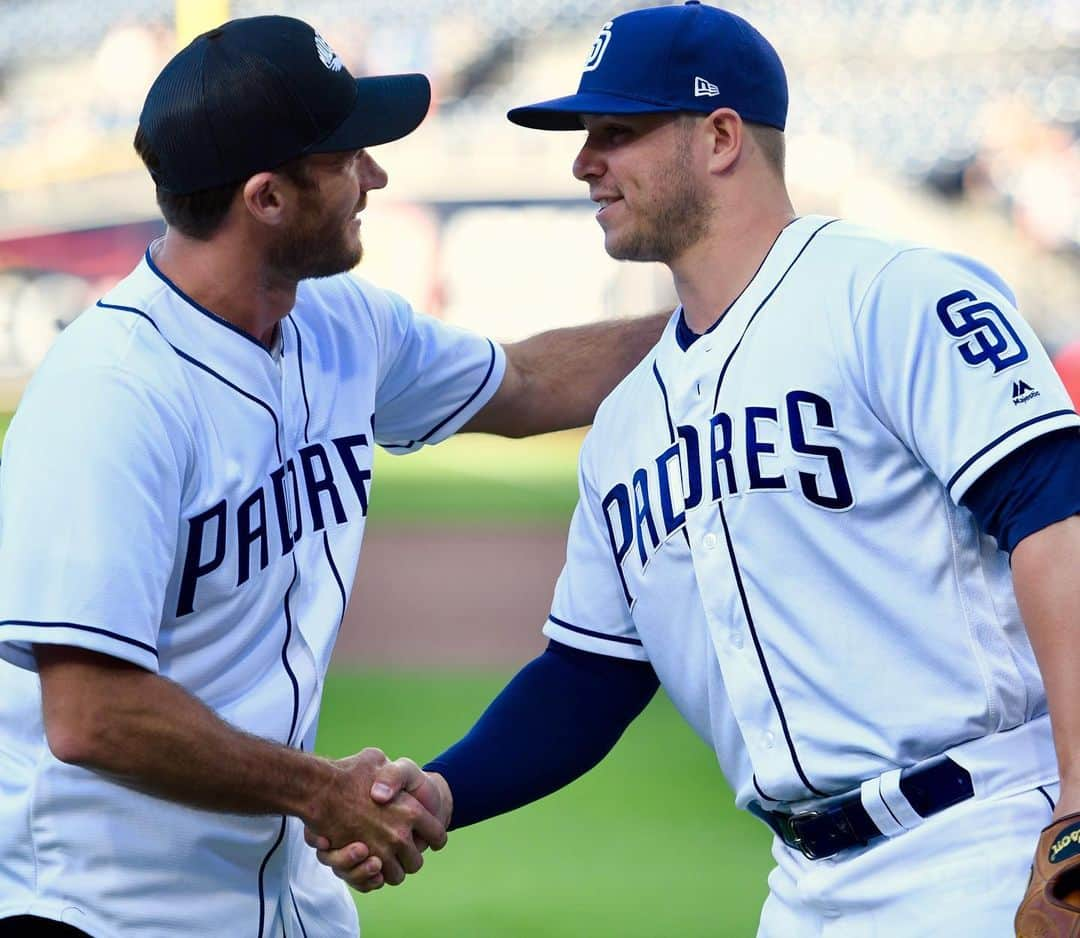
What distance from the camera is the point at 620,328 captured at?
3281 mm

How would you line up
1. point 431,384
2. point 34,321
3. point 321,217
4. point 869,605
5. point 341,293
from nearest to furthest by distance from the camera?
point 869,605, point 321,217, point 341,293, point 431,384, point 34,321

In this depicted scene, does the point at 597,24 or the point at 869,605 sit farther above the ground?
the point at 597,24

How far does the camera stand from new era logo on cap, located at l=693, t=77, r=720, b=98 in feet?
8.16

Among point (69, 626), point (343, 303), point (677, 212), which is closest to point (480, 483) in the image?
point (343, 303)

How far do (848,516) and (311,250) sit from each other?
1.00m

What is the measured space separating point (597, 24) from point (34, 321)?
7.29 metres

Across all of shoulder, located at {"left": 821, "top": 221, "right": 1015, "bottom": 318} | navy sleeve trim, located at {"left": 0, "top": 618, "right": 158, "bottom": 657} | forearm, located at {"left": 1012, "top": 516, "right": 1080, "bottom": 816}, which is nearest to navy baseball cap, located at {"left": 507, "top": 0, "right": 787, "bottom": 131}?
shoulder, located at {"left": 821, "top": 221, "right": 1015, "bottom": 318}

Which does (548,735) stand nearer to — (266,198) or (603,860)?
(266,198)

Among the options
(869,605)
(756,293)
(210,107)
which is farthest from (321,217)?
(869,605)

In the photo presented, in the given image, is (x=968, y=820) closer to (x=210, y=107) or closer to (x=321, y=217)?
(x=321, y=217)

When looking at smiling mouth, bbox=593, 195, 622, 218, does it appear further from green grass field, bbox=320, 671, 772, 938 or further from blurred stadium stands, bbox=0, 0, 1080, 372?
blurred stadium stands, bbox=0, 0, 1080, 372

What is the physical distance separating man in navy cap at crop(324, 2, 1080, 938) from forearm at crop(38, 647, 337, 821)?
30 cm

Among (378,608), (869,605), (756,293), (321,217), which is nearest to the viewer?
(869,605)

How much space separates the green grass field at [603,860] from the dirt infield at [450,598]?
5.04 feet
